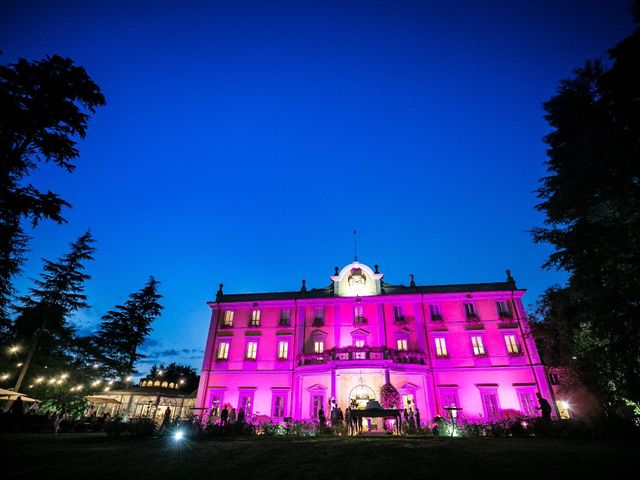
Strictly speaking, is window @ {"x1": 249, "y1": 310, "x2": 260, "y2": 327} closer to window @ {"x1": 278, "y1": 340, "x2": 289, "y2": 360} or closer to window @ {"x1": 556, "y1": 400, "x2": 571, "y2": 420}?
window @ {"x1": 278, "y1": 340, "x2": 289, "y2": 360}

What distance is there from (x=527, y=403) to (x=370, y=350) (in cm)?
1251

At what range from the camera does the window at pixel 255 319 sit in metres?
30.6

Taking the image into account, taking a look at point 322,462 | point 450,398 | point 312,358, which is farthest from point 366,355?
point 322,462

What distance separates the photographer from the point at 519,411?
2438 centimetres

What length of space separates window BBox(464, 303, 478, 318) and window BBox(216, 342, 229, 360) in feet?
70.8

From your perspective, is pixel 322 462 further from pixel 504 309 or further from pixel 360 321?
pixel 504 309

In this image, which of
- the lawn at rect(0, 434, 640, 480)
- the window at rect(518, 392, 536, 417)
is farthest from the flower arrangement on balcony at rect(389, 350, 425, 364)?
the lawn at rect(0, 434, 640, 480)

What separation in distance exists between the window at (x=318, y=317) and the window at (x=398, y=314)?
6.50 m

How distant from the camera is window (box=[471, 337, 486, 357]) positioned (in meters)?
26.9

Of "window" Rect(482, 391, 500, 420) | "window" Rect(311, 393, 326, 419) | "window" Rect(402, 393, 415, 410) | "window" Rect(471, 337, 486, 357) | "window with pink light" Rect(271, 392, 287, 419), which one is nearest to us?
"window" Rect(482, 391, 500, 420)

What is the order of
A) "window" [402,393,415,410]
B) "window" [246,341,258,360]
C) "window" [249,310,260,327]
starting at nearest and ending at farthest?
1. "window" [402,393,415,410]
2. "window" [246,341,258,360]
3. "window" [249,310,260,327]

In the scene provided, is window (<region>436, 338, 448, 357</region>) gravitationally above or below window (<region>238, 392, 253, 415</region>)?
above

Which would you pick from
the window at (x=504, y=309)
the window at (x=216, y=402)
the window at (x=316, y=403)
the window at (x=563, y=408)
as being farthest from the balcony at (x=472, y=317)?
the window at (x=216, y=402)

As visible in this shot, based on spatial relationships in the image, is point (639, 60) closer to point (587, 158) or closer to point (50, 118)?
point (587, 158)
